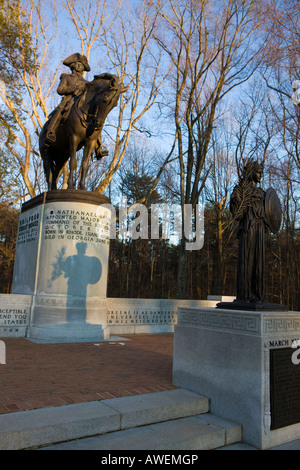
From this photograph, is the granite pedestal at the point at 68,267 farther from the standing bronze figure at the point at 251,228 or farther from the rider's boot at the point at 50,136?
the standing bronze figure at the point at 251,228

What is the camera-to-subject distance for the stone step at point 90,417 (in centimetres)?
315

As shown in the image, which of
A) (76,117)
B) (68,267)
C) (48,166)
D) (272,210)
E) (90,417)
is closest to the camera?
(90,417)

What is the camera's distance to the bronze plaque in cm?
394

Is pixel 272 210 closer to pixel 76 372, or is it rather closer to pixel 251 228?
pixel 251 228

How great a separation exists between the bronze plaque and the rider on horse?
8748mm

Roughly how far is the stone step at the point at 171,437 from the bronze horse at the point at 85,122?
25.4 ft

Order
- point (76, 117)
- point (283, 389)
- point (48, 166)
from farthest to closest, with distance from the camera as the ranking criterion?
point (48, 166), point (76, 117), point (283, 389)

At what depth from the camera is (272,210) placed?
17.2 feet

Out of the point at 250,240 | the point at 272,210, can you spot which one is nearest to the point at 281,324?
the point at 250,240

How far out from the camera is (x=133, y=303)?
11281 millimetres

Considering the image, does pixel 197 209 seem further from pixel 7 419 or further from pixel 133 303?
pixel 7 419

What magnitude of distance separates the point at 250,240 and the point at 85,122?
7.07 meters

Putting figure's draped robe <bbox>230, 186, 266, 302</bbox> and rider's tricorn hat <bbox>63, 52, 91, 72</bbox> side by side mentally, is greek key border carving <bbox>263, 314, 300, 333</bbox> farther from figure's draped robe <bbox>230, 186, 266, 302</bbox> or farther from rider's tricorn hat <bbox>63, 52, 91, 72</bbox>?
rider's tricorn hat <bbox>63, 52, 91, 72</bbox>

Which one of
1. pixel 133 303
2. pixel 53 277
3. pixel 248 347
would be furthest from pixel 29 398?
pixel 133 303
